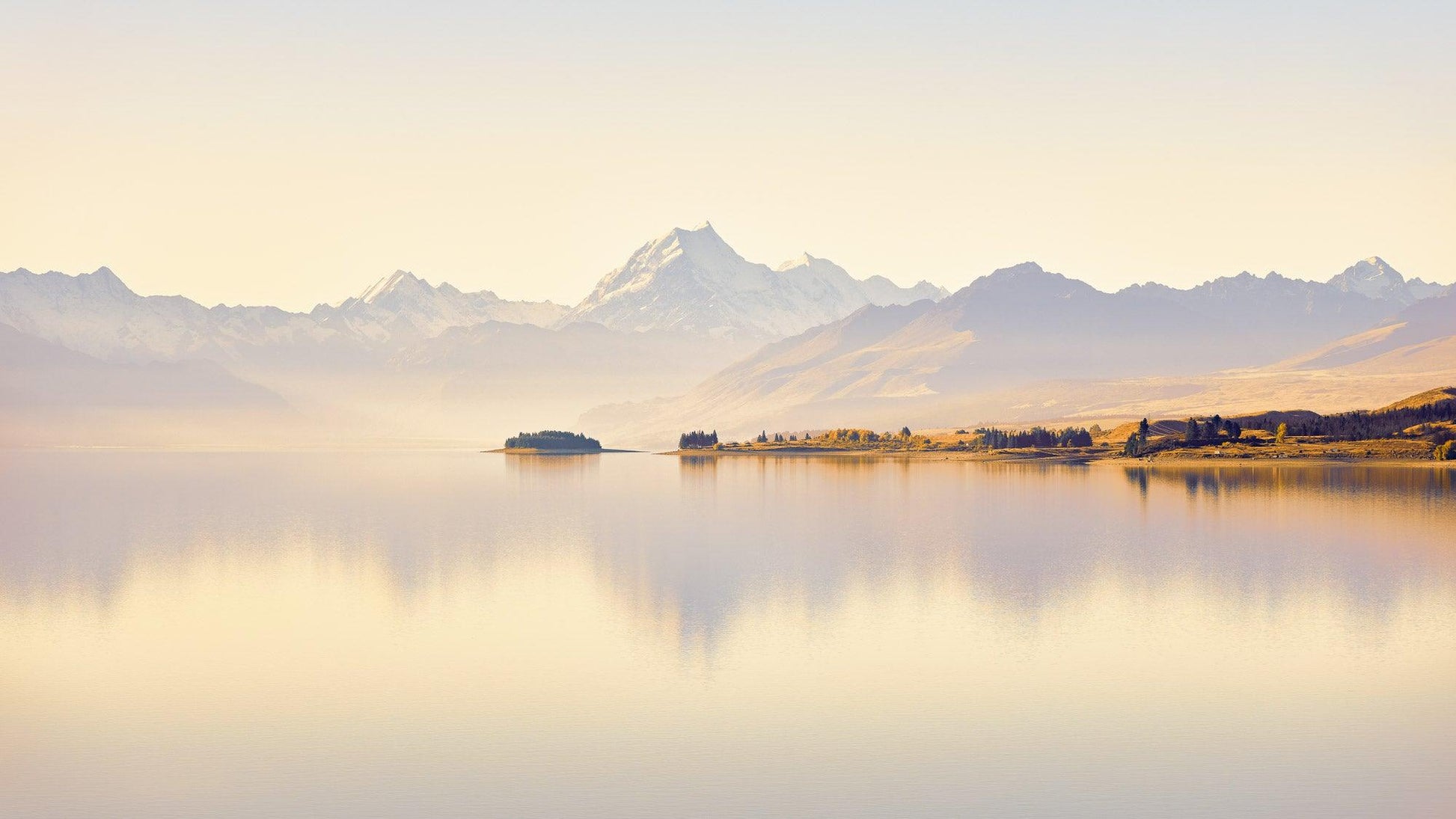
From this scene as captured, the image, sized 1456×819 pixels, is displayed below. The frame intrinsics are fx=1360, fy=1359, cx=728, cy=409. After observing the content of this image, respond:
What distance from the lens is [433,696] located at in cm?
4641

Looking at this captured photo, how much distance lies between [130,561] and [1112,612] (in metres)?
60.7

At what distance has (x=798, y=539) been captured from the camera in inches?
4038

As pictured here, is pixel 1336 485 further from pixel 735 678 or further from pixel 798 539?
pixel 735 678

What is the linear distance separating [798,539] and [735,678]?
53989mm

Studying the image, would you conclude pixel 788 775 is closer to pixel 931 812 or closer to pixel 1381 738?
pixel 931 812

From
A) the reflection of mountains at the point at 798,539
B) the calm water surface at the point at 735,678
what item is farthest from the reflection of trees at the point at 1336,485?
the calm water surface at the point at 735,678

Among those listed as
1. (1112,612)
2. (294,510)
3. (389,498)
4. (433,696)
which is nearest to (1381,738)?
(1112,612)

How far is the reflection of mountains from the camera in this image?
72.9 meters

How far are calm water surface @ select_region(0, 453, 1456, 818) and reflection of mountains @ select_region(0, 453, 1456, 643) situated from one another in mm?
680

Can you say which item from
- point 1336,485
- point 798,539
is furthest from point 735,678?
point 1336,485

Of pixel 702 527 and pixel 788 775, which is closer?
pixel 788 775

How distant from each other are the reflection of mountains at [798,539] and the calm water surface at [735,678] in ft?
2.23

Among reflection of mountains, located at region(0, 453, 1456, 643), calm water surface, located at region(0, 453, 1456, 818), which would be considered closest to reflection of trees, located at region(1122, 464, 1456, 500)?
reflection of mountains, located at region(0, 453, 1456, 643)

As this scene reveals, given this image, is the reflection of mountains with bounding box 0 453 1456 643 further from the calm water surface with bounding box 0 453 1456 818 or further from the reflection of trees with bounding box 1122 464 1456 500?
the reflection of trees with bounding box 1122 464 1456 500
